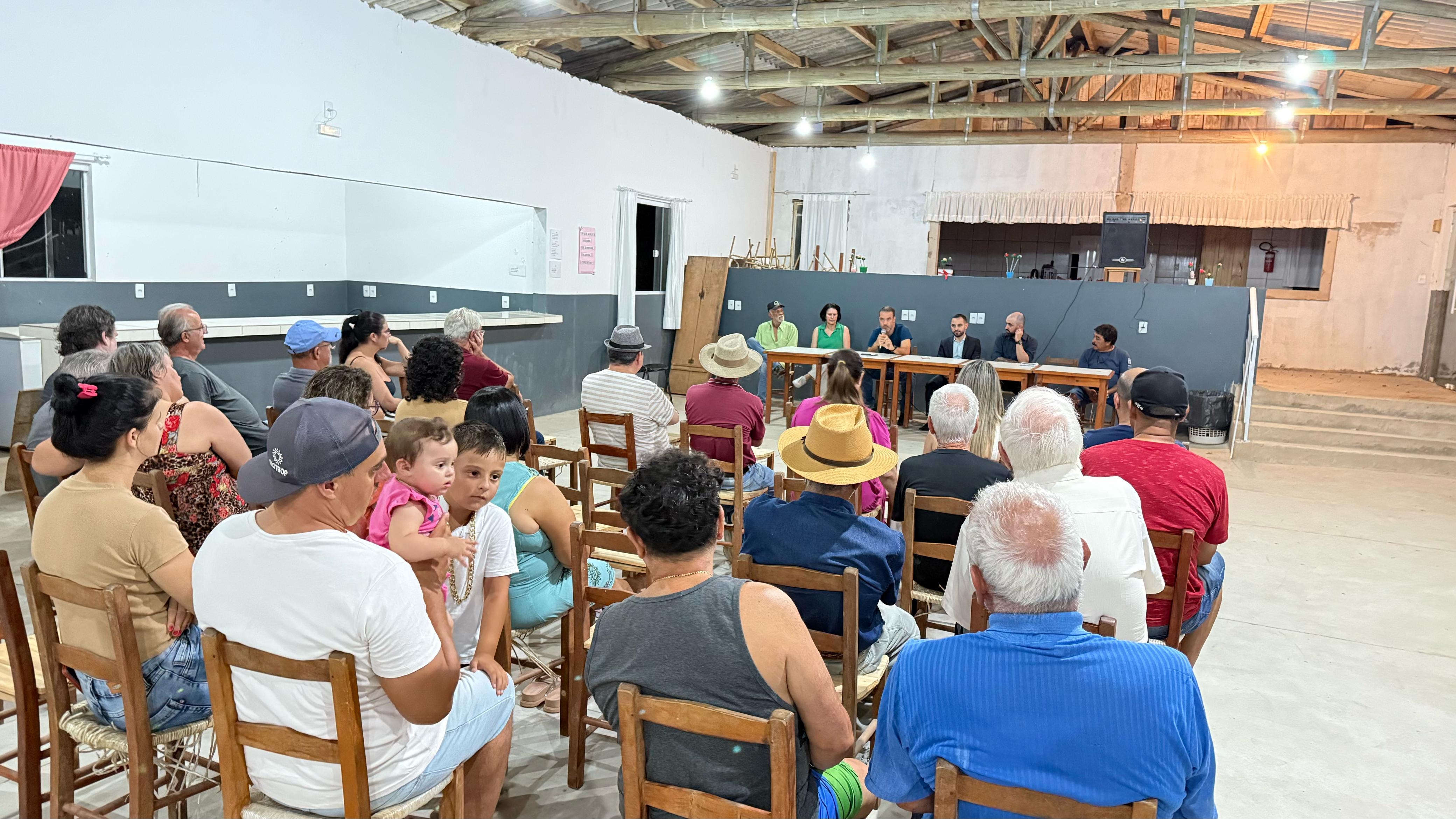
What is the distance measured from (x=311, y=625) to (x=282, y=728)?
0.70 ft

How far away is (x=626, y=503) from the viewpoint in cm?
165

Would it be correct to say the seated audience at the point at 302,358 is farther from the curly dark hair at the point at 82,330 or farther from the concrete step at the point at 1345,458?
the concrete step at the point at 1345,458

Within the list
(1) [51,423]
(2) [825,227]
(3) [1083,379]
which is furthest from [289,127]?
(2) [825,227]

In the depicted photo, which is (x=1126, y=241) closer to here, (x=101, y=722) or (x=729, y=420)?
(x=729, y=420)

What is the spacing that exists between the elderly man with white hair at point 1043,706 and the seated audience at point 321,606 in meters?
0.84

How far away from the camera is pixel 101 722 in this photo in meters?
1.93

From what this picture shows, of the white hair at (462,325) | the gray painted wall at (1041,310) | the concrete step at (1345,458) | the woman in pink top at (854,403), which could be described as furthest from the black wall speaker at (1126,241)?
the white hair at (462,325)

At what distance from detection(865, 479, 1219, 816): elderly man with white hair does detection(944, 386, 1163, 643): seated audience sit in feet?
2.23

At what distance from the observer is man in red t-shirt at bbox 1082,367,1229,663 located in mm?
2670

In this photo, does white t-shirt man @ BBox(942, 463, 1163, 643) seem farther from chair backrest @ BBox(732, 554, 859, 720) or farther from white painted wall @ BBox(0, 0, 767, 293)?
white painted wall @ BBox(0, 0, 767, 293)

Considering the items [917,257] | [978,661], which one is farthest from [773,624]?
[917,257]

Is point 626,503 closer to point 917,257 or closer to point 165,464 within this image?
point 165,464

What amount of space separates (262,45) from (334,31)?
594 millimetres

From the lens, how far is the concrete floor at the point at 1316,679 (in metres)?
2.56
